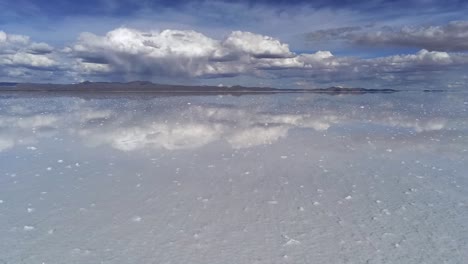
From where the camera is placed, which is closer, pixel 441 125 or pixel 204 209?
pixel 204 209

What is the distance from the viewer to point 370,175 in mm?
9023

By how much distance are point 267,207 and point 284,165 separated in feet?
11.1

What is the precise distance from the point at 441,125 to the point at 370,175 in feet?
39.1

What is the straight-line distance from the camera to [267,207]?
268 inches

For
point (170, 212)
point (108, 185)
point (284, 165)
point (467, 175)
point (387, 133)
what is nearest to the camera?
point (170, 212)

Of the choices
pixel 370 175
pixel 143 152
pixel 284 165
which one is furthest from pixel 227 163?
pixel 370 175

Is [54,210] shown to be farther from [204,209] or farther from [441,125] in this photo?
[441,125]

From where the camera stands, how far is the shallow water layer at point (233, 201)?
5094 mm

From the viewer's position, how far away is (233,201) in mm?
7137

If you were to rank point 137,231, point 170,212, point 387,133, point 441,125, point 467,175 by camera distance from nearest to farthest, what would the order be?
1. point 137,231
2. point 170,212
3. point 467,175
4. point 387,133
5. point 441,125

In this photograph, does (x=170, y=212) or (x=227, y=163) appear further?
(x=227, y=163)

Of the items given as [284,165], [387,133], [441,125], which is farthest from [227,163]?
[441,125]

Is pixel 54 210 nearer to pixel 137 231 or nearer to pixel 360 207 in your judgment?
pixel 137 231

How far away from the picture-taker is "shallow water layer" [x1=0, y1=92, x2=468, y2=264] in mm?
5094
